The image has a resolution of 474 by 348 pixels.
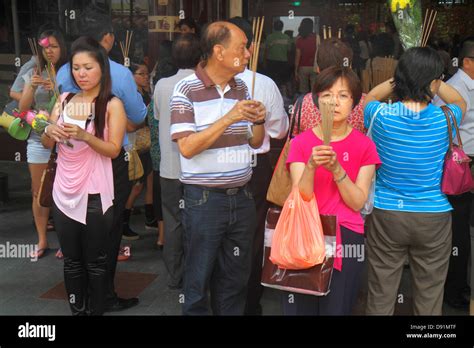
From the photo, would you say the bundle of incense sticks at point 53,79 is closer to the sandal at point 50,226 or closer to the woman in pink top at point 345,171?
the woman in pink top at point 345,171

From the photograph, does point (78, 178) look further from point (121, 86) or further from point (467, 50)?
point (467, 50)

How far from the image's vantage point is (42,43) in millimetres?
4266

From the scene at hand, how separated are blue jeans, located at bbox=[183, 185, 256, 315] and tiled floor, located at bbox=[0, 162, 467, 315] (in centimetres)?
86

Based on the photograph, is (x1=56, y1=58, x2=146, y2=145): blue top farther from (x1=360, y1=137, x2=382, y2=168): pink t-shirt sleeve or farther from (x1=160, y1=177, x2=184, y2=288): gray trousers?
(x1=360, y1=137, x2=382, y2=168): pink t-shirt sleeve

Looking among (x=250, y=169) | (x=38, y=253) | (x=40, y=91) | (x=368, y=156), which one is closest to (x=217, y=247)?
(x=250, y=169)

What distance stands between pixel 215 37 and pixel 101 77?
2.77ft

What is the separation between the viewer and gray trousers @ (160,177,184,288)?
406 centimetres

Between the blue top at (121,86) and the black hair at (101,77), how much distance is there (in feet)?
0.89

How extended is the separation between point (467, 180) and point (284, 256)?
42.4 inches

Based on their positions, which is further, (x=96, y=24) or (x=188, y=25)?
(x=188, y=25)

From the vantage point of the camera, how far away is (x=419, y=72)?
2826mm

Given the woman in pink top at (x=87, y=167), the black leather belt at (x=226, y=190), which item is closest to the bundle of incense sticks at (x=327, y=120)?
the black leather belt at (x=226, y=190)

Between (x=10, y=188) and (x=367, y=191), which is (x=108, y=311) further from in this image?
(x=10, y=188)
